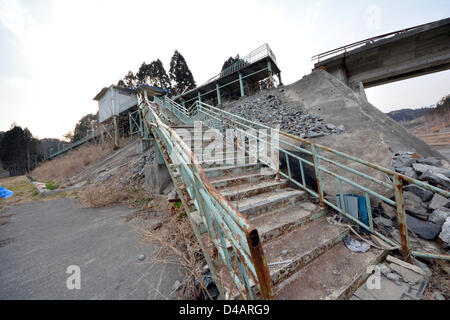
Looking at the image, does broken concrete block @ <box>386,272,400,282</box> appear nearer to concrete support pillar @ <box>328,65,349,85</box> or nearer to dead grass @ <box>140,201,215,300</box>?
dead grass @ <box>140,201,215,300</box>

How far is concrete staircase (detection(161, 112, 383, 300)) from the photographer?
1477mm

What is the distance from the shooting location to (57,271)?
2168mm

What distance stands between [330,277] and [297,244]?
1.31 ft

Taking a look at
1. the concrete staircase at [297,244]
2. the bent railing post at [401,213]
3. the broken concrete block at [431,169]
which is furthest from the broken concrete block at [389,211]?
the broken concrete block at [431,169]

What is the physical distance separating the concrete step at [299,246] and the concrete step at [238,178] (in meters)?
1.20

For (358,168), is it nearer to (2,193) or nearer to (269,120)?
(269,120)

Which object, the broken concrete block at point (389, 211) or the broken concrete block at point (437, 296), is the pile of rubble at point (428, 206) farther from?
the broken concrete block at point (437, 296)

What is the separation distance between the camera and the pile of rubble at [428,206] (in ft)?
6.60

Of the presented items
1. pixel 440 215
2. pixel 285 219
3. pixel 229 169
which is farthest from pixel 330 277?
pixel 229 169

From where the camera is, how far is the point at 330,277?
156 centimetres

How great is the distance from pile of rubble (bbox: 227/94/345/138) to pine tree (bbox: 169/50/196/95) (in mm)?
20804

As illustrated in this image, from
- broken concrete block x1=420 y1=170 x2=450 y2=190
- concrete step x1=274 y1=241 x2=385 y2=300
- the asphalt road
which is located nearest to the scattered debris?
concrete step x1=274 y1=241 x2=385 y2=300

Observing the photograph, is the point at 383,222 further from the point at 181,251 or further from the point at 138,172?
the point at 138,172

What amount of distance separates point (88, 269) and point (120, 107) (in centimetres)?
2051
